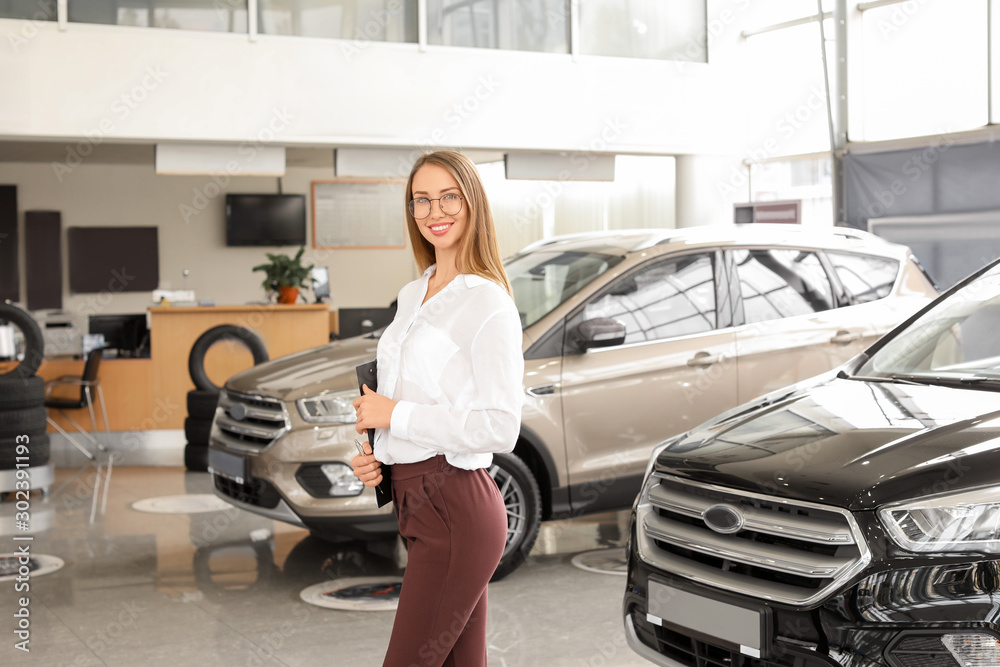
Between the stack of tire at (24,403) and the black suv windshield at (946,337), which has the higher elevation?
the black suv windshield at (946,337)

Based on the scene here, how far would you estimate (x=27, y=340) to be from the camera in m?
6.53

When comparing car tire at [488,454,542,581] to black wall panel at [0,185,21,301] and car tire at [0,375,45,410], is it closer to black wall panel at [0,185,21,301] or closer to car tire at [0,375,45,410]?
car tire at [0,375,45,410]

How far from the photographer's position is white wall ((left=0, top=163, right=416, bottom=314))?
11.9m

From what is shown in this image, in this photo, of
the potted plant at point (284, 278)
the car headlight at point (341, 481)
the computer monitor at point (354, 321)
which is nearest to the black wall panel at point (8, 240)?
the potted plant at point (284, 278)

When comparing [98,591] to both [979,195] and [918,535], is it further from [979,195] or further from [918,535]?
[979,195]

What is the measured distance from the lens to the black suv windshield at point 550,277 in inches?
185

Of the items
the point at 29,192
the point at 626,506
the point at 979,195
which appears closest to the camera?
the point at 626,506

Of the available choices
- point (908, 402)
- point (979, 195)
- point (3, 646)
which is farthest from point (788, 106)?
point (3, 646)

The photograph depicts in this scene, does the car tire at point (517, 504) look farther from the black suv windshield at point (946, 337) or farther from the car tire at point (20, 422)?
the car tire at point (20, 422)

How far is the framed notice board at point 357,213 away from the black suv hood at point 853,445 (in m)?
10.2

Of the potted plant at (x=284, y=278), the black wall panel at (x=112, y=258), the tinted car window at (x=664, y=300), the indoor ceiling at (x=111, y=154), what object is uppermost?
the indoor ceiling at (x=111, y=154)

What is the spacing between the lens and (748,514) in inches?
98.2

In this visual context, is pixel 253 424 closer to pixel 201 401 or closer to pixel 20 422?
pixel 20 422

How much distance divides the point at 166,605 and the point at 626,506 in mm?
2099
